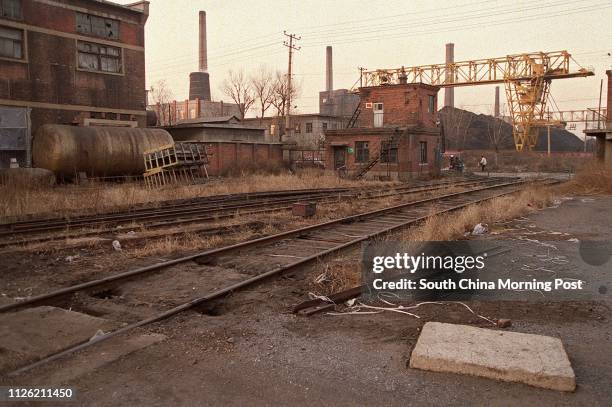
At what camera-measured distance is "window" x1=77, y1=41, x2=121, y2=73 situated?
101ft

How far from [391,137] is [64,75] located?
20.7 m

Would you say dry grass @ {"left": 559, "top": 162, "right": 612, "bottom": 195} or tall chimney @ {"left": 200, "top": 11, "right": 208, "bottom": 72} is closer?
dry grass @ {"left": 559, "top": 162, "right": 612, "bottom": 195}

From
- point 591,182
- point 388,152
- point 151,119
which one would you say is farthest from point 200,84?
point 591,182

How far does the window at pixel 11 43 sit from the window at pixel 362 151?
2165 centimetres

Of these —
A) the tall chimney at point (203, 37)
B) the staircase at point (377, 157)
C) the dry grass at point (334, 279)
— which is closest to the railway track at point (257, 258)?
the dry grass at point (334, 279)

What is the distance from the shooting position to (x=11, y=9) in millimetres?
27672

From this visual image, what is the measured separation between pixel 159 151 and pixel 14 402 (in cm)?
2251

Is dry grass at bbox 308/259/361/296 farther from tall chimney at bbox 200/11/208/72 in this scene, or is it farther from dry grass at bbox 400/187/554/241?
tall chimney at bbox 200/11/208/72

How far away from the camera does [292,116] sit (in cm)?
6800

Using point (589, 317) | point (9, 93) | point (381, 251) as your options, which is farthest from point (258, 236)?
point (9, 93)

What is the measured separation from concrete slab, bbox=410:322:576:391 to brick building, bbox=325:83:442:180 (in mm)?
30684

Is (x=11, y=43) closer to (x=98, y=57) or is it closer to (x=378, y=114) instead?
(x=98, y=57)

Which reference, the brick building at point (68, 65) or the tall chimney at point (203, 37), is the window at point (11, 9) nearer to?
the brick building at point (68, 65)

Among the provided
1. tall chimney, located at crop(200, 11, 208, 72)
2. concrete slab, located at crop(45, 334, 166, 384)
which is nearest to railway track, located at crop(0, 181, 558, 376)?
concrete slab, located at crop(45, 334, 166, 384)
